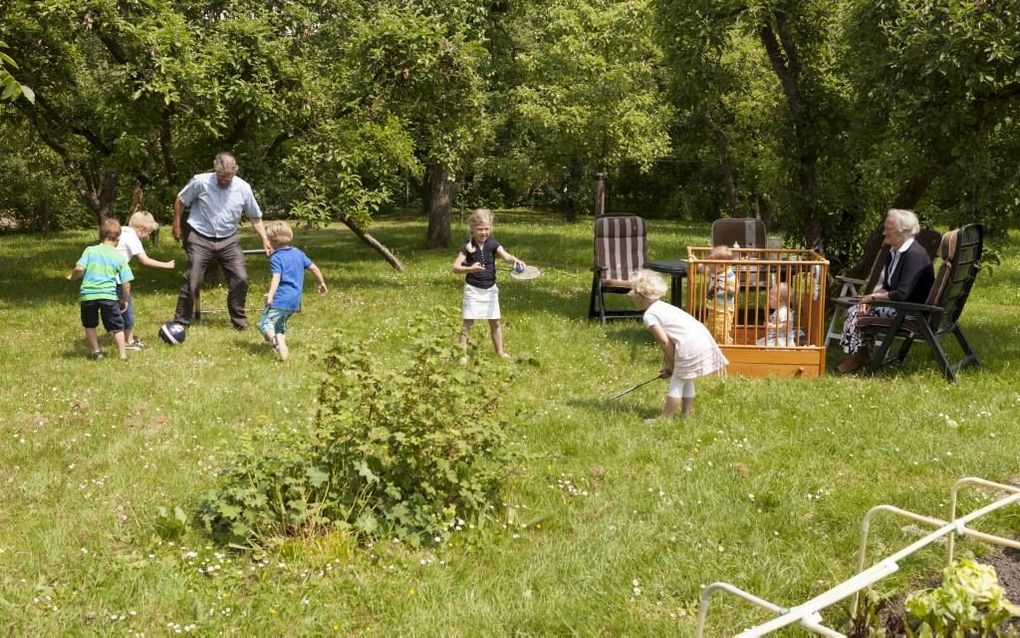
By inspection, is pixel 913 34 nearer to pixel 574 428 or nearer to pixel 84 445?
pixel 574 428

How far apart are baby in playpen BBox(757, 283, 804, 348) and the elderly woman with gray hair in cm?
48

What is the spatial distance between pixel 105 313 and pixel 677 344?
5354 mm

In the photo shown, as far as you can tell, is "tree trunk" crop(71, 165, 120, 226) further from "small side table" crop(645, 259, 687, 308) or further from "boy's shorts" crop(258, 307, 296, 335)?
"small side table" crop(645, 259, 687, 308)

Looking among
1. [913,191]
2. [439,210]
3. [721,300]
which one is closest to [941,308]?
[721,300]

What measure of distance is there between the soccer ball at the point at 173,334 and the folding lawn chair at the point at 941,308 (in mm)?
6628

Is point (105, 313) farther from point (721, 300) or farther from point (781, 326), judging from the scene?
point (781, 326)

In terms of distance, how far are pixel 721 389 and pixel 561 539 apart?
10.9 ft

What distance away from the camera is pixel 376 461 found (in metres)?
4.79

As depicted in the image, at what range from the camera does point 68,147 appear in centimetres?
1641

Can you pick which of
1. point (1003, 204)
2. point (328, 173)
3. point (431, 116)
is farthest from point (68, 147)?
point (1003, 204)

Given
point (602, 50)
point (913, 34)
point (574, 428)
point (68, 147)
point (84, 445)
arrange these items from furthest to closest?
point (602, 50) < point (68, 147) < point (913, 34) < point (574, 428) < point (84, 445)

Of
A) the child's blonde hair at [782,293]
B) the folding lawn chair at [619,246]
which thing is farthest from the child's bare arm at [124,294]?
the child's blonde hair at [782,293]

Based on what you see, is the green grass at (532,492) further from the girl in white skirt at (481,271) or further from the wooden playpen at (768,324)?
the girl in white skirt at (481,271)

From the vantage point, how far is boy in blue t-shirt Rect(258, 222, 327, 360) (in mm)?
8766
